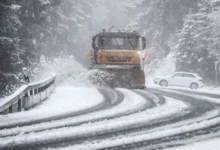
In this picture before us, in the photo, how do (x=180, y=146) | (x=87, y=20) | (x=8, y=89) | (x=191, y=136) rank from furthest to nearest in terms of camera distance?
(x=87, y=20)
(x=8, y=89)
(x=191, y=136)
(x=180, y=146)

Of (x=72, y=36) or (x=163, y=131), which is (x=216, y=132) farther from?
(x=72, y=36)

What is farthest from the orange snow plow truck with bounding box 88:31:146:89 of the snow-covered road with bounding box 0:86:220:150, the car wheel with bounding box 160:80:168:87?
the car wheel with bounding box 160:80:168:87

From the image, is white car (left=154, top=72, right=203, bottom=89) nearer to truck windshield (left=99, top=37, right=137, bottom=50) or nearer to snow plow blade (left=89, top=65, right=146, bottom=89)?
truck windshield (left=99, top=37, right=137, bottom=50)

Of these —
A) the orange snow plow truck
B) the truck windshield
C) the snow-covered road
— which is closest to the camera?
the snow-covered road

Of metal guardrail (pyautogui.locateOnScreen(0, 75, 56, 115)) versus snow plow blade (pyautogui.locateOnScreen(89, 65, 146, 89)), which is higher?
snow plow blade (pyautogui.locateOnScreen(89, 65, 146, 89))

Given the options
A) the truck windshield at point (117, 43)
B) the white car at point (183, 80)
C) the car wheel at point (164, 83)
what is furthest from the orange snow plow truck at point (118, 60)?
the car wheel at point (164, 83)

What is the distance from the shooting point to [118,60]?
17.9 m

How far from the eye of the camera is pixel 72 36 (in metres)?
51.5

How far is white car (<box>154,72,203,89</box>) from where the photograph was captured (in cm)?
2559

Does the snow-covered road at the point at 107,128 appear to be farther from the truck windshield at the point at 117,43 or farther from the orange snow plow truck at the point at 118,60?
the truck windshield at the point at 117,43

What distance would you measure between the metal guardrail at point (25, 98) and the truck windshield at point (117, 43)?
5.91 meters

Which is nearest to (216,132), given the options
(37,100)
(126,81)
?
Answer: (37,100)

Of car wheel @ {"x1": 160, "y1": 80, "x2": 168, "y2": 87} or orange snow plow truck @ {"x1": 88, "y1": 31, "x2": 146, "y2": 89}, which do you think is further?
car wheel @ {"x1": 160, "y1": 80, "x2": 168, "y2": 87}

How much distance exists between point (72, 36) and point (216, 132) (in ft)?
152
